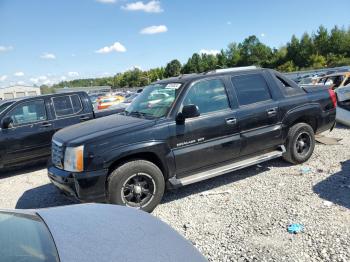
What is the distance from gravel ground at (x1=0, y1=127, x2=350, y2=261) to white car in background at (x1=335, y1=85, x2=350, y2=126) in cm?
166

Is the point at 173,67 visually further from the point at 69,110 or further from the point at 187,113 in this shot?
the point at 187,113

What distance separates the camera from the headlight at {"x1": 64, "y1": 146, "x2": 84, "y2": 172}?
13.7 feet

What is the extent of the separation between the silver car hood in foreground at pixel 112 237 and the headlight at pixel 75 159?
176cm

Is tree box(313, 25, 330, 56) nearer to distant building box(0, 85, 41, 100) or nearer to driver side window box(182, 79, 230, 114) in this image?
distant building box(0, 85, 41, 100)

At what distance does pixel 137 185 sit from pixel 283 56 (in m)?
81.7

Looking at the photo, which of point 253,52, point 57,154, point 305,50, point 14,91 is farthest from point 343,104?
point 253,52

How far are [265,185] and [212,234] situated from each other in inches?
69.6

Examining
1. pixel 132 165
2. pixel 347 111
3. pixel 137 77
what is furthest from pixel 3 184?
pixel 137 77

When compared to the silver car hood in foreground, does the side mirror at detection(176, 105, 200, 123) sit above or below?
above

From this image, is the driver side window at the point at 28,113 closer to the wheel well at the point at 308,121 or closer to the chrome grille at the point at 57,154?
the chrome grille at the point at 57,154

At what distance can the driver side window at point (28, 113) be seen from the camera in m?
7.38

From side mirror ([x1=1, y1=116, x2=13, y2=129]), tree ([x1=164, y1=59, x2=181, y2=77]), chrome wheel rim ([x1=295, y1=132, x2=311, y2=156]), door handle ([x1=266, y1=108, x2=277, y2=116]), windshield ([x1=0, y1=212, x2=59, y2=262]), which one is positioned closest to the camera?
windshield ([x1=0, y1=212, x2=59, y2=262])

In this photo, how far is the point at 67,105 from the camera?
814 centimetres

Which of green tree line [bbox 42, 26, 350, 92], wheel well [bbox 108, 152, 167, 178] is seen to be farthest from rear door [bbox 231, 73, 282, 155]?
green tree line [bbox 42, 26, 350, 92]
